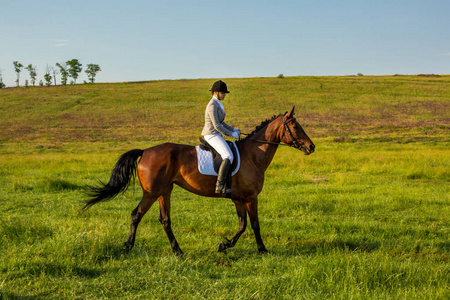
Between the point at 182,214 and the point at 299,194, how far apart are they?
417cm

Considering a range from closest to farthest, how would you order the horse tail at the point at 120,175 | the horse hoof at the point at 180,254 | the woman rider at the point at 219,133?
the horse hoof at the point at 180,254 → the woman rider at the point at 219,133 → the horse tail at the point at 120,175

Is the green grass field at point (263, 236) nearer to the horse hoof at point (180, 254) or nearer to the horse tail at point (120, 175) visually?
the horse hoof at point (180, 254)

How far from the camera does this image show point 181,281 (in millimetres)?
4676

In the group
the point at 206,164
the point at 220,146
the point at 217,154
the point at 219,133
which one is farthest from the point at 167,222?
the point at 219,133

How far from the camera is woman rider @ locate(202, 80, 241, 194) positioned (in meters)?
6.27

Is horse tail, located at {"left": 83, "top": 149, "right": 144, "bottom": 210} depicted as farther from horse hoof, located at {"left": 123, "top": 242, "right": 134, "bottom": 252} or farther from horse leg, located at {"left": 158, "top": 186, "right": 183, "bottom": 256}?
horse hoof, located at {"left": 123, "top": 242, "right": 134, "bottom": 252}

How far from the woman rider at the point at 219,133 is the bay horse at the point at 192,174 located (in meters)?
0.28

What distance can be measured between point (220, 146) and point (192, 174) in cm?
72

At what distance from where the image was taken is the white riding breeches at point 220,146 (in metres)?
6.33

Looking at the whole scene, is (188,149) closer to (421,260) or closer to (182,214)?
(182,214)

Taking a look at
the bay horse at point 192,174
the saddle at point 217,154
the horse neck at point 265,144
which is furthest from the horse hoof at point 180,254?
the horse neck at point 265,144

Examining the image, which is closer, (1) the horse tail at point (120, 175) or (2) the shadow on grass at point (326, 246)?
(2) the shadow on grass at point (326, 246)

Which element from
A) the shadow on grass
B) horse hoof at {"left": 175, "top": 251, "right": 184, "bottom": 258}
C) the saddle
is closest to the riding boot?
the saddle

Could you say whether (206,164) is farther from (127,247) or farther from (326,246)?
(326,246)
